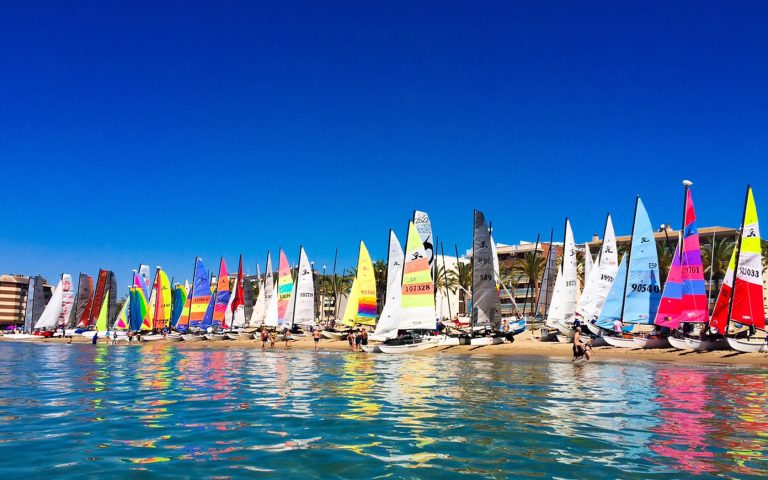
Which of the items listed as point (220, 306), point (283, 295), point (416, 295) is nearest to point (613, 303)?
point (416, 295)

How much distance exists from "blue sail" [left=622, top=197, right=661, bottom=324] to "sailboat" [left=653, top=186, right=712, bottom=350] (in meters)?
2.53

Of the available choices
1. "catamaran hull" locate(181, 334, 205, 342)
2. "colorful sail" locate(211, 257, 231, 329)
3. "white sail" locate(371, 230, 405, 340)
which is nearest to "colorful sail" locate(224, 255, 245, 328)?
"colorful sail" locate(211, 257, 231, 329)

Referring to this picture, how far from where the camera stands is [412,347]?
46.9 meters

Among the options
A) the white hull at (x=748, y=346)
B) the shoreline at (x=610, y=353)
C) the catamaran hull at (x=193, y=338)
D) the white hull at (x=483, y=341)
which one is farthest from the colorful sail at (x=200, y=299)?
the white hull at (x=748, y=346)

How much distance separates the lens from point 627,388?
21.8 metres

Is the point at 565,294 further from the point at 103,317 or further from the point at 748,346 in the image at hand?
the point at 103,317

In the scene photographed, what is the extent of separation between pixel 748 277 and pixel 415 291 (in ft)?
75.5

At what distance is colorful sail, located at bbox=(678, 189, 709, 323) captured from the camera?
4256cm

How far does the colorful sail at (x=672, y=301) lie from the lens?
43.2 meters

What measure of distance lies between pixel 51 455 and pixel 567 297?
167ft

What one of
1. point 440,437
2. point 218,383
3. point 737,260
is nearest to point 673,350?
point 737,260

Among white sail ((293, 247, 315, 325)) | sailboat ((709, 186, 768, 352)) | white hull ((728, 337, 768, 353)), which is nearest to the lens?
white hull ((728, 337, 768, 353))

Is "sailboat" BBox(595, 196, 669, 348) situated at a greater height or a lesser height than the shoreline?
greater

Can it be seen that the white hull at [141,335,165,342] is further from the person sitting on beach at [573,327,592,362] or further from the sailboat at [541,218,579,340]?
the person sitting on beach at [573,327,592,362]
